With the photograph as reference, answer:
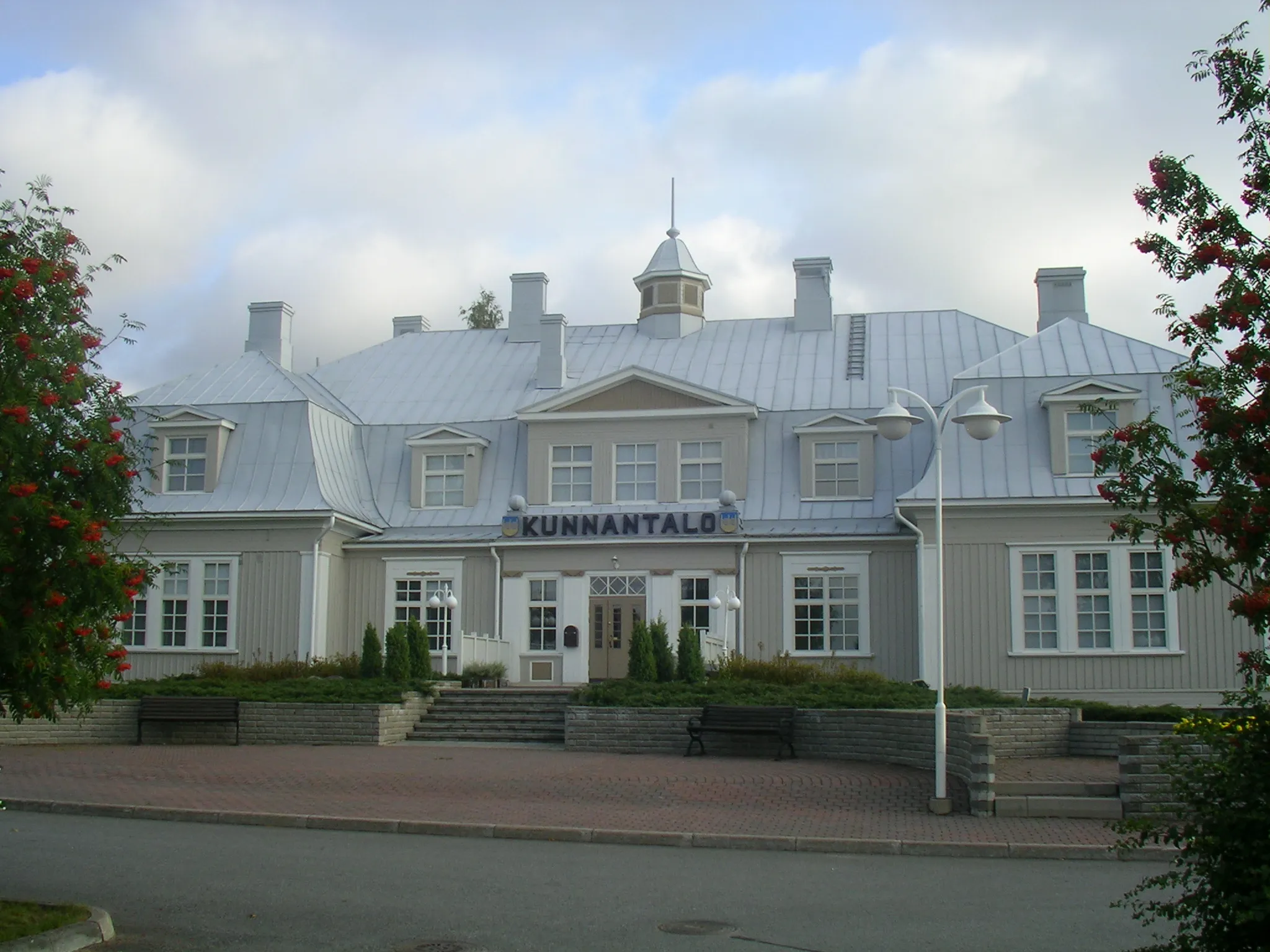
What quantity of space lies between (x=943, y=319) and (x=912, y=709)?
1686cm

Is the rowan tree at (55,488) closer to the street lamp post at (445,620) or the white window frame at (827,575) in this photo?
the street lamp post at (445,620)

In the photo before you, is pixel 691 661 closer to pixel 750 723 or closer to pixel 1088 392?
pixel 750 723

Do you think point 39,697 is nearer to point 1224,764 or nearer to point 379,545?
point 1224,764

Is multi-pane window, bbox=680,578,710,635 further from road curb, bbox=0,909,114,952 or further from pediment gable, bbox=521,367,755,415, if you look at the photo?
road curb, bbox=0,909,114,952

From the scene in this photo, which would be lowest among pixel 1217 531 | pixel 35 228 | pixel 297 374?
pixel 1217 531

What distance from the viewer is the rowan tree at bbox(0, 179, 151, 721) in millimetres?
8203

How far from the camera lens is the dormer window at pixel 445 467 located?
3114 cm

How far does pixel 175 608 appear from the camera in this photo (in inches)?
1169

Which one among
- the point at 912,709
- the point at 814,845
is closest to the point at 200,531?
the point at 912,709

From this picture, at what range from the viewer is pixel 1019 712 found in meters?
18.8

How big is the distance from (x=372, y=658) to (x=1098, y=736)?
1274cm

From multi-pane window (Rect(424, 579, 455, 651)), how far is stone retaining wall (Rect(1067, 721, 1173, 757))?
14.7 m

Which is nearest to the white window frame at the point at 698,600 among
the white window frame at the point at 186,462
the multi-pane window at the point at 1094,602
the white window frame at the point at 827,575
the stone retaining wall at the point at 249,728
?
the white window frame at the point at 827,575

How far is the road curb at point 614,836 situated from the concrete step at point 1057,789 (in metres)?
1.99
